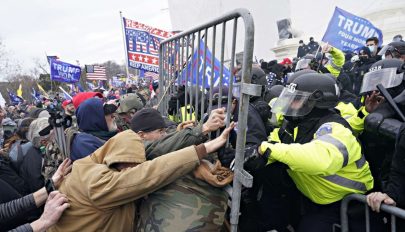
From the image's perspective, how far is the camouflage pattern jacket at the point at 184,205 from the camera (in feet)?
6.64

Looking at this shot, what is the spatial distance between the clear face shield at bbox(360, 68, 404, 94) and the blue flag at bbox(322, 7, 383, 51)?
3.64m

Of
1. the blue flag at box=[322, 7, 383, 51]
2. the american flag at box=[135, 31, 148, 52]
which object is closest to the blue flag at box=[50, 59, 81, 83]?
the american flag at box=[135, 31, 148, 52]

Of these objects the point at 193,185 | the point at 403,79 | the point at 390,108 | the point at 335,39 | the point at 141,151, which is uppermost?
the point at 335,39

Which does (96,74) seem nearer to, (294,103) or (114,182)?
(294,103)

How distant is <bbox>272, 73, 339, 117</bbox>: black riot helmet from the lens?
2555mm

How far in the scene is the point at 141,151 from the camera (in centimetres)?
211

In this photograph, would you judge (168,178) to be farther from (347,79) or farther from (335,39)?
(335,39)

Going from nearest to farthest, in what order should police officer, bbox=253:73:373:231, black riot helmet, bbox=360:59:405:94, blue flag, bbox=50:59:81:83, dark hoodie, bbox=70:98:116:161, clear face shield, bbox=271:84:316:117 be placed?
1. police officer, bbox=253:73:373:231
2. clear face shield, bbox=271:84:316:117
3. black riot helmet, bbox=360:59:405:94
4. dark hoodie, bbox=70:98:116:161
5. blue flag, bbox=50:59:81:83

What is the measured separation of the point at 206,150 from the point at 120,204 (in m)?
0.61

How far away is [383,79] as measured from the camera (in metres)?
2.76

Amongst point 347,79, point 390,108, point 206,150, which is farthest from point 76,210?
point 347,79

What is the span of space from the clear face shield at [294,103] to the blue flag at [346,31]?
402 cm

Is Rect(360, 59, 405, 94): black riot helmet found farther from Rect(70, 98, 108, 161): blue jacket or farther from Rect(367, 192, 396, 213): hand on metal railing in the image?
Rect(70, 98, 108, 161): blue jacket

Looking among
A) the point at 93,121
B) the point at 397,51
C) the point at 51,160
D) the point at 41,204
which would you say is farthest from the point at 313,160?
the point at 397,51
